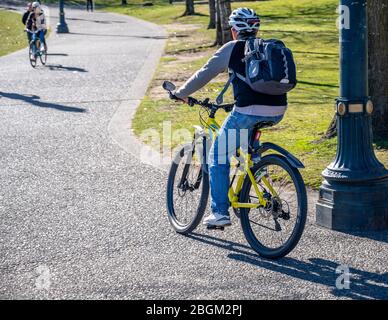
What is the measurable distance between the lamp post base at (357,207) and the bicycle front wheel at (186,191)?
1.07 meters

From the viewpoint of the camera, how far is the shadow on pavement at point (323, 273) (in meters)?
5.91

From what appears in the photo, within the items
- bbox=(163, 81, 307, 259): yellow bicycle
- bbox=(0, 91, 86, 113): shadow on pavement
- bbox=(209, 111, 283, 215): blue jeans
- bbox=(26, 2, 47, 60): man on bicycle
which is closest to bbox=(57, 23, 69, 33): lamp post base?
bbox=(26, 2, 47, 60): man on bicycle

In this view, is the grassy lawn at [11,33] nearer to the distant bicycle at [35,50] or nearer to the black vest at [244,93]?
the distant bicycle at [35,50]

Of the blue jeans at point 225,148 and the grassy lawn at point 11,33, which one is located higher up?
the blue jeans at point 225,148

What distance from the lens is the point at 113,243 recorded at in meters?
7.29

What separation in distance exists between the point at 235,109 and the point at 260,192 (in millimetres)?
655

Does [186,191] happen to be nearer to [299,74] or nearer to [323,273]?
[323,273]

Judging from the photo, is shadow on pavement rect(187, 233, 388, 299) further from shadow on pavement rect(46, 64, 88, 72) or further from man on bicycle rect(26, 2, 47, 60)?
man on bicycle rect(26, 2, 47, 60)

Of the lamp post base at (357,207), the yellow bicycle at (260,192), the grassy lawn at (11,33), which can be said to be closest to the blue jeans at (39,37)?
the grassy lawn at (11,33)

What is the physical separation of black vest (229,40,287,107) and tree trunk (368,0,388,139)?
365 centimetres

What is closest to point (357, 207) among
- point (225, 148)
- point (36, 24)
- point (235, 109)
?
point (225, 148)

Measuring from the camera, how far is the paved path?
20.0 feet

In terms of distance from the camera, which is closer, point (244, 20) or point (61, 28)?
point (244, 20)
